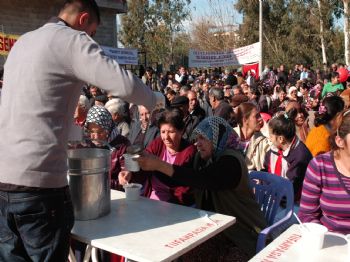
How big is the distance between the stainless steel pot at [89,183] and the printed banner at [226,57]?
36.1ft

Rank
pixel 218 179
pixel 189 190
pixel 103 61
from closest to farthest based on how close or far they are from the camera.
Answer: pixel 103 61, pixel 218 179, pixel 189 190

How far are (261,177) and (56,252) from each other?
1719mm

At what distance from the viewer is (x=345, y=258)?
5.28ft

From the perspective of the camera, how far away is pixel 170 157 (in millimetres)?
3070

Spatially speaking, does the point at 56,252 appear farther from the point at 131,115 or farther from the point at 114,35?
the point at 114,35

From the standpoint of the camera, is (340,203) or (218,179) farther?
(218,179)

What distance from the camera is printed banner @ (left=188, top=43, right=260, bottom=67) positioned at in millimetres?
12547

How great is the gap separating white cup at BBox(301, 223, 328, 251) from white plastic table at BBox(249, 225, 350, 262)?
21 mm

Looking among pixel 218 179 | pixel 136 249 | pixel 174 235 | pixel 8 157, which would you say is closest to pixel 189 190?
pixel 218 179

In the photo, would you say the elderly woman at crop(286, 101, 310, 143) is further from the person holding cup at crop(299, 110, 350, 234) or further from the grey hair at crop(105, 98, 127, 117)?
the person holding cup at crop(299, 110, 350, 234)

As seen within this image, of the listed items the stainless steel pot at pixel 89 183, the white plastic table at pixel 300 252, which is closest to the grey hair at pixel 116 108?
the stainless steel pot at pixel 89 183

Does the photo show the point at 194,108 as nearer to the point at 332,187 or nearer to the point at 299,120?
the point at 299,120

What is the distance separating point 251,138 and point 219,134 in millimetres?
1780

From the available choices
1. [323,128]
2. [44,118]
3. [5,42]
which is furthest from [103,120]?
[5,42]
